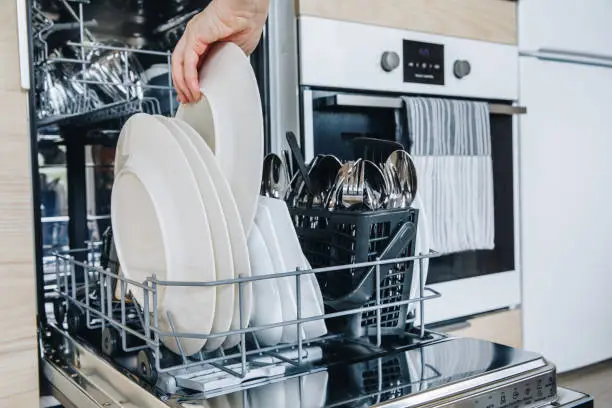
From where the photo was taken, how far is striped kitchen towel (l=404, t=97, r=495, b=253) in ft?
4.23

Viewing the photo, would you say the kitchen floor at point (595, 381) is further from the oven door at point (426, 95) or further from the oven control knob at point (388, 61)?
the oven control knob at point (388, 61)

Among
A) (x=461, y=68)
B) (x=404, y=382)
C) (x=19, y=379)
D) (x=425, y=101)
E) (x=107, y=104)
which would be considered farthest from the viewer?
(x=461, y=68)

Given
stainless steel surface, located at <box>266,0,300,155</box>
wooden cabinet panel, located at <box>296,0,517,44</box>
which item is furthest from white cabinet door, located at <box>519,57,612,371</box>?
stainless steel surface, located at <box>266,0,300,155</box>

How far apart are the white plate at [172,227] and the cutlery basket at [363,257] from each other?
0.54ft

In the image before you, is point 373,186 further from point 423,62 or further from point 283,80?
point 423,62

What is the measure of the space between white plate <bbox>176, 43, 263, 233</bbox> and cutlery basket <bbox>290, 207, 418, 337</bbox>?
11 cm

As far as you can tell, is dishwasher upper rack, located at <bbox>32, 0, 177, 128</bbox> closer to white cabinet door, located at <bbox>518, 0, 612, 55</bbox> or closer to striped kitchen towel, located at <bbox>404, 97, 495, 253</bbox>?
striped kitchen towel, located at <bbox>404, 97, 495, 253</bbox>

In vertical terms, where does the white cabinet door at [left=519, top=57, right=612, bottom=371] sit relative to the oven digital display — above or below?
below

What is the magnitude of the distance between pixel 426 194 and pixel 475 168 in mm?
183

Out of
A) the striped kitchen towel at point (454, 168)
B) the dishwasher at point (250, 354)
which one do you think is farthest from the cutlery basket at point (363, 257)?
the striped kitchen towel at point (454, 168)

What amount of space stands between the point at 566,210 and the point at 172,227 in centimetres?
133

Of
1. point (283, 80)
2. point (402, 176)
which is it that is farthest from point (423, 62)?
point (402, 176)

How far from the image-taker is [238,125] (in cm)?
67

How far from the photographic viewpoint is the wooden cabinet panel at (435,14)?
3.98 ft
